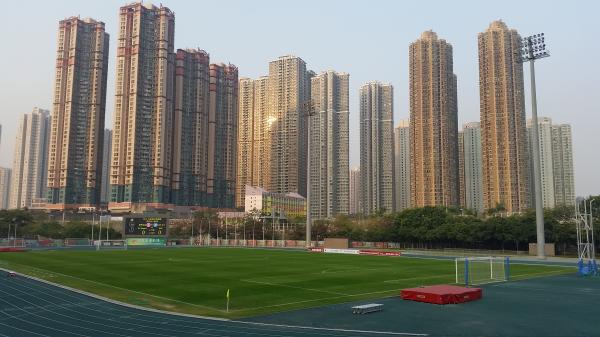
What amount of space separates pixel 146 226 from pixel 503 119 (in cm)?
12090

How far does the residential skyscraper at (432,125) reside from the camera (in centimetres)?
17888

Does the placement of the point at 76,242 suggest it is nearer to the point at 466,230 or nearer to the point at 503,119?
the point at 466,230

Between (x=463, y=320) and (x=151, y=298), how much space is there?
69.9ft

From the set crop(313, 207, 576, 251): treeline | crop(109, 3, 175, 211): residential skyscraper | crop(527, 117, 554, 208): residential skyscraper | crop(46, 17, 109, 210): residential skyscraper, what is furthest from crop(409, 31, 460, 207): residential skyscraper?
crop(46, 17, 109, 210): residential skyscraper

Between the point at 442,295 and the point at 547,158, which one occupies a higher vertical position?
the point at 547,158

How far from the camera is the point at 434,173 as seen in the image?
582ft

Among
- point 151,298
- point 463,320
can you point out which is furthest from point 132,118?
point 463,320

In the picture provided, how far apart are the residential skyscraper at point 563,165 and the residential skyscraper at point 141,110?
550 feet

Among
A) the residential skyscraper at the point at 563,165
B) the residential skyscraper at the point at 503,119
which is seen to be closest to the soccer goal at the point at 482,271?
the residential skyscraper at the point at 503,119

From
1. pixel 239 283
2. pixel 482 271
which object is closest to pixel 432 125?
pixel 482 271

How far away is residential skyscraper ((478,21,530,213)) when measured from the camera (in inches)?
6156

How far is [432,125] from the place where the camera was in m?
180

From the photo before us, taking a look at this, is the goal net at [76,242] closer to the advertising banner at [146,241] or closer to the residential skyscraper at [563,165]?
the advertising banner at [146,241]

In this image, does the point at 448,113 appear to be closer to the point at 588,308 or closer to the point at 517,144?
the point at 517,144
